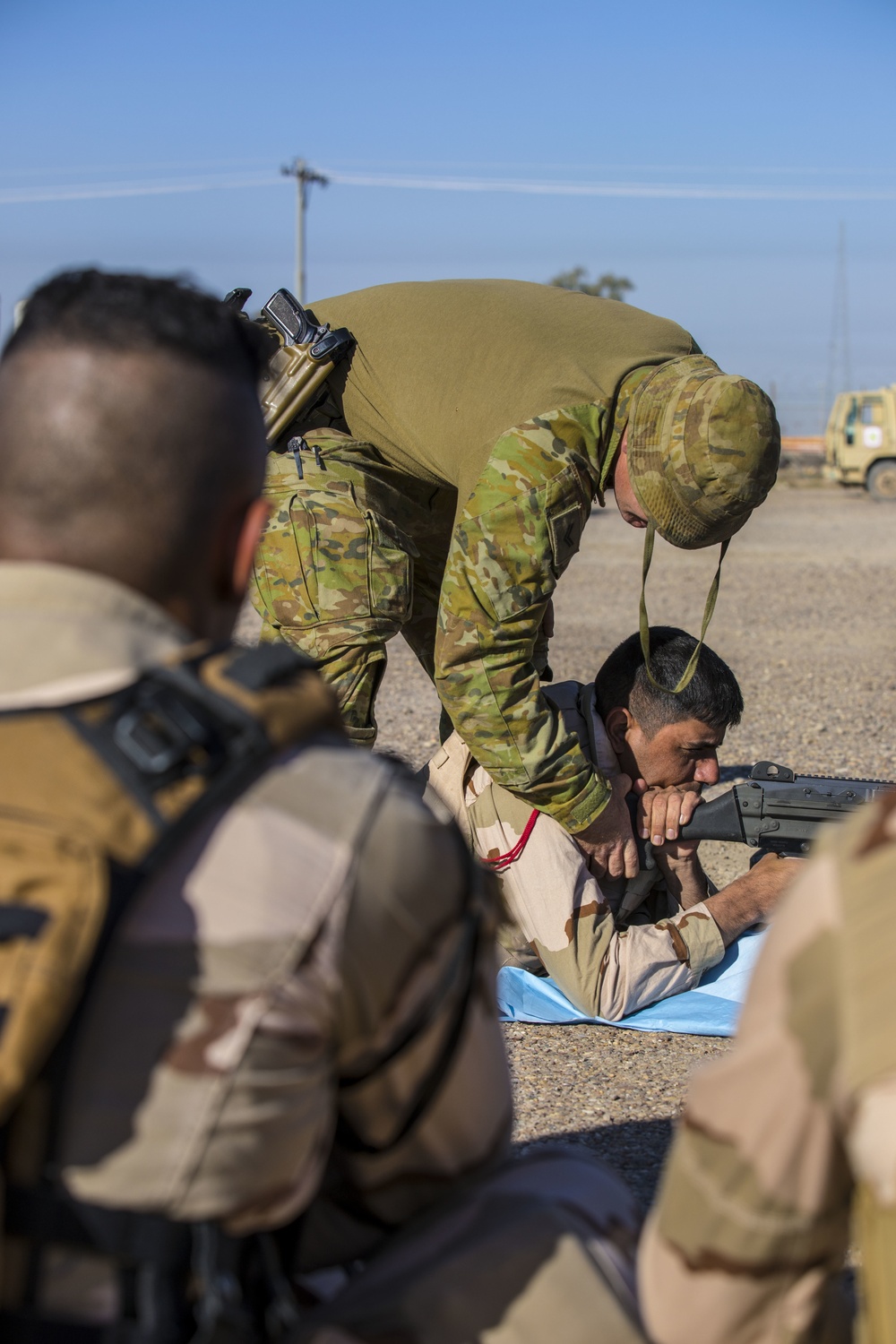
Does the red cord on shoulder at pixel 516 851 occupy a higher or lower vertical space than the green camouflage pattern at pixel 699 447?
lower

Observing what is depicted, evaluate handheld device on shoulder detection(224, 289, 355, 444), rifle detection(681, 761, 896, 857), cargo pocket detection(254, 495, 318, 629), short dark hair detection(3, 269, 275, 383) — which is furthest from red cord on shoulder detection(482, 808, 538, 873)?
short dark hair detection(3, 269, 275, 383)

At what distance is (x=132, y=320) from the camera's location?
4.60 feet

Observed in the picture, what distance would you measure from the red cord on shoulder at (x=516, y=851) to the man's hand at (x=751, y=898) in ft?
1.79

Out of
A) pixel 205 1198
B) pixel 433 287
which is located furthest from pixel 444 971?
pixel 433 287

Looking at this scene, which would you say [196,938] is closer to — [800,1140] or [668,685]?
[800,1140]

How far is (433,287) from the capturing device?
389 cm

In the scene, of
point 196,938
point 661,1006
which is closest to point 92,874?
point 196,938

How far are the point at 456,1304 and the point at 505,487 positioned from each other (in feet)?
7.20

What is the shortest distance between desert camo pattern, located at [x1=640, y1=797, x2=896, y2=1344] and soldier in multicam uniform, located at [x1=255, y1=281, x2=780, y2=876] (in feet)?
7.11

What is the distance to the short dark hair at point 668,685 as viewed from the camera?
357 cm

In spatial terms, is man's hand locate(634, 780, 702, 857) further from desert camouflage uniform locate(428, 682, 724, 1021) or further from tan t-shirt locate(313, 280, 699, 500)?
tan t-shirt locate(313, 280, 699, 500)

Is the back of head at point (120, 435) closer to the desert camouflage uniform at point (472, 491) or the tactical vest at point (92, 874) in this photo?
the tactical vest at point (92, 874)

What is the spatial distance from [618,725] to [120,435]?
97.1 inches

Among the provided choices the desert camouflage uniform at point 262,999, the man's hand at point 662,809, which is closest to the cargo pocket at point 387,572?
the man's hand at point 662,809
